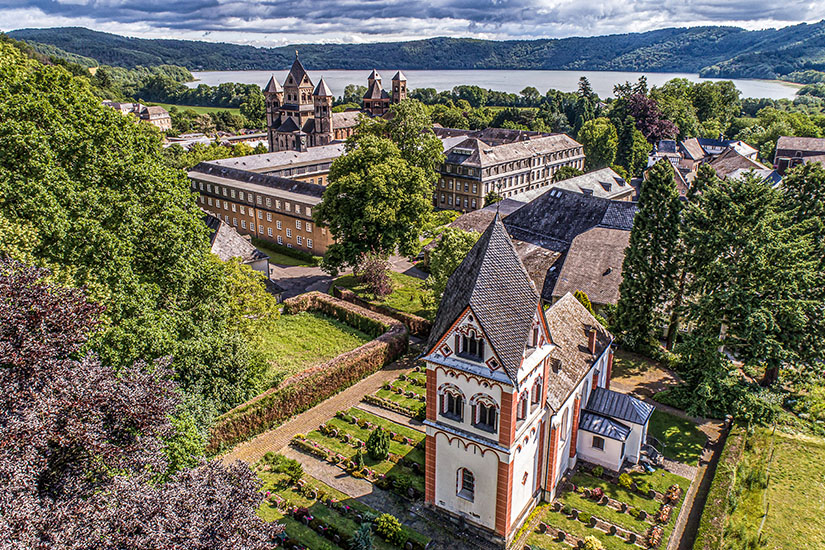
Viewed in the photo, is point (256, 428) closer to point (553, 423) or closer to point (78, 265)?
point (78, 265)

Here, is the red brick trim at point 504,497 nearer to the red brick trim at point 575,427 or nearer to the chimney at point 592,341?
the red brick trim at point 575,427

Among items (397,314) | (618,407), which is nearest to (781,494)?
(618,407)

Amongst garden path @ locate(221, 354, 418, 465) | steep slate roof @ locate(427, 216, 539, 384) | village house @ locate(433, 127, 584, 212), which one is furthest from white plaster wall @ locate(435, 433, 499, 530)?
village house @ locate(433, 127, 584, 212)

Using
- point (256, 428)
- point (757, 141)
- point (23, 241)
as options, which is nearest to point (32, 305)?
point (23, 241)

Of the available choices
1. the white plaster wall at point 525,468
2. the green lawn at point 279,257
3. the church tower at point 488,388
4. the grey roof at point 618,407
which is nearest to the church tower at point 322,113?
the green lawn at point 279,257

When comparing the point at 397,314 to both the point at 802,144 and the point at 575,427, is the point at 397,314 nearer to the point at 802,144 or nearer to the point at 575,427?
the point at 575,427

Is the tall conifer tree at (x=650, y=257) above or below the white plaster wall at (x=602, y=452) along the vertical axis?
Result: above
